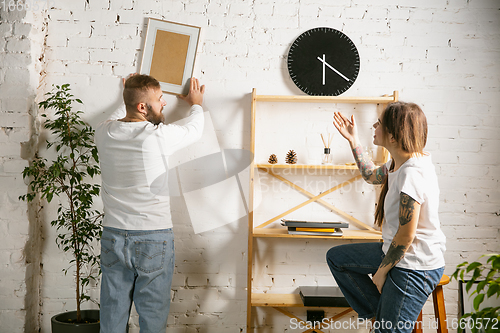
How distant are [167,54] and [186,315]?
71.1 inches

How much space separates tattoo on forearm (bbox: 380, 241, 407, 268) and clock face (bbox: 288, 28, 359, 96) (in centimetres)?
120

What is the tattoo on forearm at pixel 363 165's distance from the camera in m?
2.13

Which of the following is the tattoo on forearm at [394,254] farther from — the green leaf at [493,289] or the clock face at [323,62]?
the clock face at [323,62]

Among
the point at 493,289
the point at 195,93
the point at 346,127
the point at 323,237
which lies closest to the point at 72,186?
the point at 195,93

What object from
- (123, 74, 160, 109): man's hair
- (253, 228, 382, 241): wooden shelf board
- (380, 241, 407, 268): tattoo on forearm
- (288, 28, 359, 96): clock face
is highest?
(288, 28, 359, 96): clock face

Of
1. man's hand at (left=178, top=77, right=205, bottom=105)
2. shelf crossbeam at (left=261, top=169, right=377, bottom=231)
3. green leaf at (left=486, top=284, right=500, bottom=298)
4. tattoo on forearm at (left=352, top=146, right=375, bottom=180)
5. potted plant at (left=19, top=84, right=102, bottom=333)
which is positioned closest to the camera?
green leaf at (left=486, top=284, right=500, bottom=298)

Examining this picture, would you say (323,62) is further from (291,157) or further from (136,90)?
(136,90)

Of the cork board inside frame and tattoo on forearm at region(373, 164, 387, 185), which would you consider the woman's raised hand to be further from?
the cork board inside frame

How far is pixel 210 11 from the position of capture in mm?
2484

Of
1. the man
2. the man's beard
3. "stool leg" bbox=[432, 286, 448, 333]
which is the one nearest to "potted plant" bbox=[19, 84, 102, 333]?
the man

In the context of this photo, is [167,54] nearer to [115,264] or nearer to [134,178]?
[134,178]

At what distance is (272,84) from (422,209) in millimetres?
1299

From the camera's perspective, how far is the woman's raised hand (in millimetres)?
2201

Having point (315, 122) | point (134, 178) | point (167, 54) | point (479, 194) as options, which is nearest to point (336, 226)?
point (315, 122)
